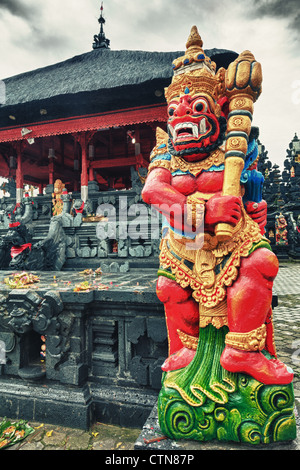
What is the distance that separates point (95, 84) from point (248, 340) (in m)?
10.1

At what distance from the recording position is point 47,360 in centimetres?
315

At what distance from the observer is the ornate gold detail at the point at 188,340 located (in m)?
2.20

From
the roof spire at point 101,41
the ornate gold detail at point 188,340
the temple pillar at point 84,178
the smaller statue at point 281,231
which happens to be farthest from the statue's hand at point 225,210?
the roof spire at point 101,41

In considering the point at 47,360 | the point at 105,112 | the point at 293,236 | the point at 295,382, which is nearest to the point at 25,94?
the point at 105,112

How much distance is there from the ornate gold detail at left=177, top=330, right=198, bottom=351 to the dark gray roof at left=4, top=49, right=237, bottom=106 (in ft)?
27.7

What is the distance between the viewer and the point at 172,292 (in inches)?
83.7

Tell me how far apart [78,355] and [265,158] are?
20.3 m

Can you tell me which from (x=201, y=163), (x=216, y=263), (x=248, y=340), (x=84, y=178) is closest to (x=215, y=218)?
(x=216, y=263)

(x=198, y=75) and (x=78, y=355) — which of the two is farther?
(x=78, y=355)

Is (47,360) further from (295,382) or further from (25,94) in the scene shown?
(25,94)

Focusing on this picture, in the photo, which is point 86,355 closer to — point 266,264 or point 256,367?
point 256,367
